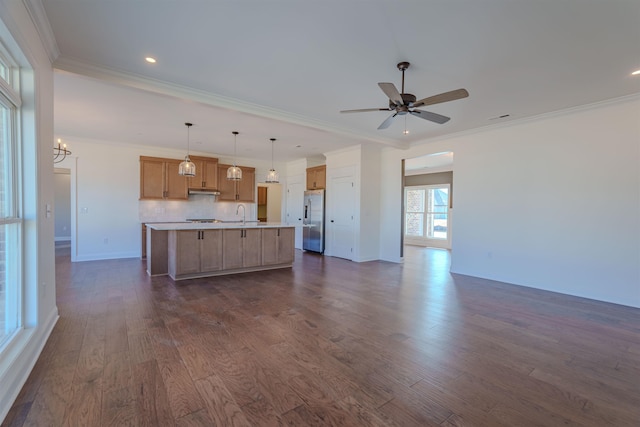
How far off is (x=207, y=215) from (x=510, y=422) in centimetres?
721

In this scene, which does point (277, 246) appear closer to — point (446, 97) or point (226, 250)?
point (226, 250)

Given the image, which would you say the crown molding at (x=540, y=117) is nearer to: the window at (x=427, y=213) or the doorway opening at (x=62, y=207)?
the window at (x=427, y=213)

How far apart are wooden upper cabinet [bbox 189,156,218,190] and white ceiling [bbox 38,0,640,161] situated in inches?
96.3

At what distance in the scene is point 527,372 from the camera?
211 cm

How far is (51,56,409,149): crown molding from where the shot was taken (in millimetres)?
2932

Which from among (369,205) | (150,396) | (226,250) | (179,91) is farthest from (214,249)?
(369,205)

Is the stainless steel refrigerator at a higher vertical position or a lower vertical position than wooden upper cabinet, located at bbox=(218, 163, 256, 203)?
lower

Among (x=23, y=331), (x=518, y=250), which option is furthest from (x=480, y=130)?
(x=23, y=331)

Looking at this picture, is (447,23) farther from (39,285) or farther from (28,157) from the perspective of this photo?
(39,285)

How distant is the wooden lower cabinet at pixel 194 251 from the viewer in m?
4.45

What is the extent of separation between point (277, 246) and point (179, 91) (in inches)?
119

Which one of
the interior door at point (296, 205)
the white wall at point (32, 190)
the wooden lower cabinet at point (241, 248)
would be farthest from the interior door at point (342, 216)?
the white wall at point (32, 190)

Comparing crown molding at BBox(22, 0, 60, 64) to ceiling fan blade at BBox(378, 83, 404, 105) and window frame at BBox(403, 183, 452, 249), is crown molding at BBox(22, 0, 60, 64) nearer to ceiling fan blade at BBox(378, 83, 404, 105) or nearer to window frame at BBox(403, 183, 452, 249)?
ceiling fan blade at BBox(378, 83, 404, 105)

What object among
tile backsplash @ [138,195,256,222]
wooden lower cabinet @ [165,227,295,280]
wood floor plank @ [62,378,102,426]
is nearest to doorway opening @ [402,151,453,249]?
wooden lower cabinet @ [165,227,295,280]
